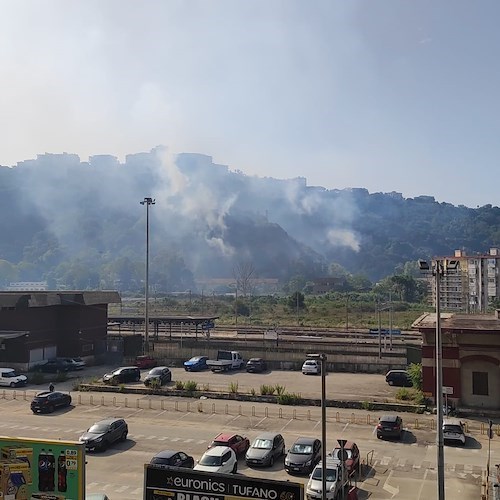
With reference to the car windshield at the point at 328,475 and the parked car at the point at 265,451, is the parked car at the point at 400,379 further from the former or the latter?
the car windshield at the point at 328,475

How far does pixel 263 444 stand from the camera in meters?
22.0

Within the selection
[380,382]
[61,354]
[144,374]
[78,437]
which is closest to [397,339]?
[380,382]

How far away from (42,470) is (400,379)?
2961 cm

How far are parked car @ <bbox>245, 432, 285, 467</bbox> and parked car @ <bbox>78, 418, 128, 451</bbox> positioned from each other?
5.95 meters

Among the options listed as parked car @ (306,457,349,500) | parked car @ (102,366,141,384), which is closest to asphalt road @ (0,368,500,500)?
parked car @ (306,457,349,500)

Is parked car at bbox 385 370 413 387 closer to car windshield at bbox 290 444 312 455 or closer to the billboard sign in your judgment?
car windshield at bbox 290 444 312 455

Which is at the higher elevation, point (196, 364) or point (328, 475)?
point (328, 475)

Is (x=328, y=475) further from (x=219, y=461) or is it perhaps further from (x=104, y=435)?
(x=104, y=435)

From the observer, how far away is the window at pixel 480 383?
30.7m

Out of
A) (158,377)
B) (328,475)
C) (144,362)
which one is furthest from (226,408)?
(144,362)

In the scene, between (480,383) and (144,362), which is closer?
(480,383)

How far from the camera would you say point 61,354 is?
48531mm

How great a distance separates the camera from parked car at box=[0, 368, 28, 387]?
39.0 metres

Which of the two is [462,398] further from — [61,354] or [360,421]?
[61,354]
